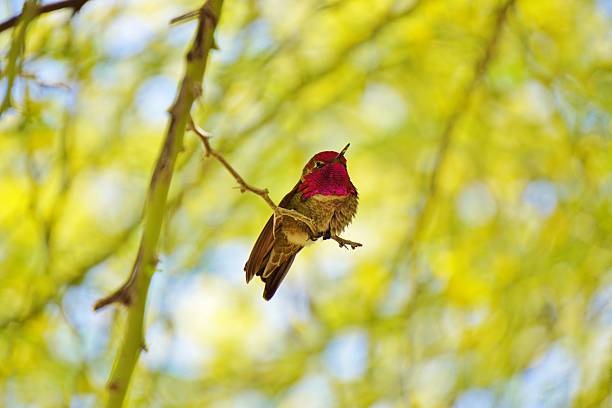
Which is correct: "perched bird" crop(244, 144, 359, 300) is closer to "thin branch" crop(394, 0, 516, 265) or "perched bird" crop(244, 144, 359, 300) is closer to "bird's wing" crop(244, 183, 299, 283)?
"bird's wing" crop(244, 183, 299, 283)

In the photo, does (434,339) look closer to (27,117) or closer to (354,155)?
(354,155)

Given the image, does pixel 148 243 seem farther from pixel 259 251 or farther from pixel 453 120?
pixel 453 120

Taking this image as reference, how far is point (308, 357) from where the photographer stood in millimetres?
4395

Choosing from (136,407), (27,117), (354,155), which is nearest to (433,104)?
(354,155)

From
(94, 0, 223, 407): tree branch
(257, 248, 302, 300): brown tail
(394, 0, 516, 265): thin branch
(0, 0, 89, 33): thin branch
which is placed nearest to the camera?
(94, 0, 223, 407): tree branch

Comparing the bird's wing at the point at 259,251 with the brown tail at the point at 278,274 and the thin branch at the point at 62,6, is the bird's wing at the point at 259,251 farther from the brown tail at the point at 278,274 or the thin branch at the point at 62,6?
the thin branch at the point at 62,6

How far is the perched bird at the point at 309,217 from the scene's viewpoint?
177cm

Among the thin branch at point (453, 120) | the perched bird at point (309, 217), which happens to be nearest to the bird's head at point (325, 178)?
the perched bird at point (309, 217)

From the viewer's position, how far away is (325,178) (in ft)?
6.31

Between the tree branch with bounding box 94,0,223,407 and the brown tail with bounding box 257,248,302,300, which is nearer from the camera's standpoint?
the tree branch with bounding box 94,0,223,407

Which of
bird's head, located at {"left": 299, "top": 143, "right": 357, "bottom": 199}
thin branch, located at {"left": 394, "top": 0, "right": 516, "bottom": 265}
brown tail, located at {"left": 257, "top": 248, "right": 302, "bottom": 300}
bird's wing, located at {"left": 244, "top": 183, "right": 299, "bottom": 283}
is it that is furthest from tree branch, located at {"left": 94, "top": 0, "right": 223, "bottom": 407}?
thin branch, located at {"left": 394, "top": 0, "right": 516, "bottom": 265}

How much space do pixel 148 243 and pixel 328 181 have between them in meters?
0.81

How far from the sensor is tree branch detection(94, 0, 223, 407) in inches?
44.6

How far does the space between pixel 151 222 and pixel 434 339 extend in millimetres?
3046
